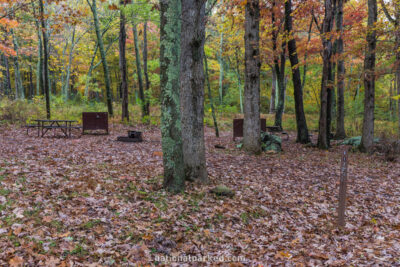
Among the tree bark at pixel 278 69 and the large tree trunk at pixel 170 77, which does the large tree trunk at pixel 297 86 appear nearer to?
the tree bark at pixel 278 69

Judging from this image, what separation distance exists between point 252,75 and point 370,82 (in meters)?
4.96

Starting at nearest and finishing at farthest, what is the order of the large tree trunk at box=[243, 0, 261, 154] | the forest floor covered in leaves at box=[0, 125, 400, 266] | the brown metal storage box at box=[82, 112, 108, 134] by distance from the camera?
the forest floor covered in leaves at box=[0, 125, 400, 266]
the large tree trunk at box=[243, 0, 261, 154]
the brown metal storage box at box=[82, 112, 108, 134]

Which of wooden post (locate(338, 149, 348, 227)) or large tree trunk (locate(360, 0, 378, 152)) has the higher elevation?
large tree trunk (locate(360, 0, 378, 152))

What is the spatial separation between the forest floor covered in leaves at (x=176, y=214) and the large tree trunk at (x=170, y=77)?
3.29 ft

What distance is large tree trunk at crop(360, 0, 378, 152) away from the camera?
9.98 m

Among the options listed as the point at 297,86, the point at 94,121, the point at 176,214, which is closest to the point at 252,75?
the point at 297,86

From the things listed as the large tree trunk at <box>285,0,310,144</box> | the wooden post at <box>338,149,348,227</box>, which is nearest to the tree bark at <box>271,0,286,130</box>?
the large tree trunk at <box>285,0,310,144</box>

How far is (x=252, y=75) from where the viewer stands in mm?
9203

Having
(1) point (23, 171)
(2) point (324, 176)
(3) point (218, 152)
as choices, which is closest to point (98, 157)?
(1) point (23, 171)

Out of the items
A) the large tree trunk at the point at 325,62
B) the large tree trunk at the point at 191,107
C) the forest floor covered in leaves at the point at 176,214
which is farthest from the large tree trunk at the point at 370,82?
the large tree trunk at the point at 191,107

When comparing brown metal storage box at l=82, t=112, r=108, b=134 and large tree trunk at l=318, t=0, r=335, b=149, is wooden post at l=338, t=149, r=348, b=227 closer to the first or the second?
large tree trunk at l=318, t=0, r=335, b=149

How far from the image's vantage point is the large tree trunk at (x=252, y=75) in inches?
359

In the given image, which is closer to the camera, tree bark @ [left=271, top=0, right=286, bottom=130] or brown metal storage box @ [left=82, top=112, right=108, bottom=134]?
brown metal storage box @ [left=82, top=112, right=108, bottom=134]

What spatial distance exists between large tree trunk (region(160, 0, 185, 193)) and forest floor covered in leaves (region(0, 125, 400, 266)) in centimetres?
100
